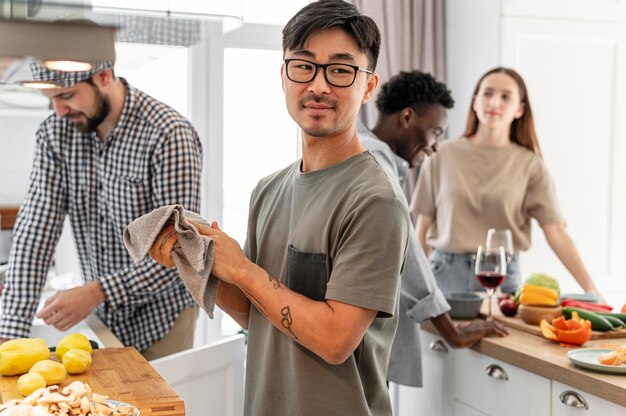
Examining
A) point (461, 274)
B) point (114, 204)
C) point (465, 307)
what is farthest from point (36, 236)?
point (461, 274)

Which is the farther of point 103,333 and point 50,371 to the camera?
point 103,333

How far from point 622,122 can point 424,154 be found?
1.87 meters

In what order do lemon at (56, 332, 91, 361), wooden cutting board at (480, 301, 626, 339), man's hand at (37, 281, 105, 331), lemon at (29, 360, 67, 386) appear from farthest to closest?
wooden cutting board at (480, 301, 626, 339)
man's hand at (37, 281, 105, 331)
lemon at (56, 332, 91, 361)
lemon at (29, 360, 67, 386)

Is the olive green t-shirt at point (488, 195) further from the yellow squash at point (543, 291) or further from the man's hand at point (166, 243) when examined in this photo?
the man's hand at point (166, 243)

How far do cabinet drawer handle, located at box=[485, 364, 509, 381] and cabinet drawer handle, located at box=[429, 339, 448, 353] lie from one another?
0.80 ft

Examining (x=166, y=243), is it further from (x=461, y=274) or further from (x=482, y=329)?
(x=461, y=274)

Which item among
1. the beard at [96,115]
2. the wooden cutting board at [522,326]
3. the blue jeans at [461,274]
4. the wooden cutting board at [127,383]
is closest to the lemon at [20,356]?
the wooden cutting board at [127,383]

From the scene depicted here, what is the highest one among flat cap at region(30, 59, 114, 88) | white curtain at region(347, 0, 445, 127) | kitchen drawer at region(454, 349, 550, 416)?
white curtain at region(347, 0, 445, 127)

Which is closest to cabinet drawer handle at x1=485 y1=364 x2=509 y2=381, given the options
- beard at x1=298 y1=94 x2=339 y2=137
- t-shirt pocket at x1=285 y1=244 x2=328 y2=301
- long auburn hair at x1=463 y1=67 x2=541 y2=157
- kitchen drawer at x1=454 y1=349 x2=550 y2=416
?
kitchen drawer at x1=454 y1=349 x2=550 y2=416

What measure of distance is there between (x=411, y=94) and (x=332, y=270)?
1182 millimetres

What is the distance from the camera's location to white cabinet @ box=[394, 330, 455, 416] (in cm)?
244

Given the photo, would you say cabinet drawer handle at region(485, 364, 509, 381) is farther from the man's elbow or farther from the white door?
the man's elbow

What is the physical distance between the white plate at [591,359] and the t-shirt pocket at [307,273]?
2.45 feet

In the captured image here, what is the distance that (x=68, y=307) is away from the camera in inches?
81.2
